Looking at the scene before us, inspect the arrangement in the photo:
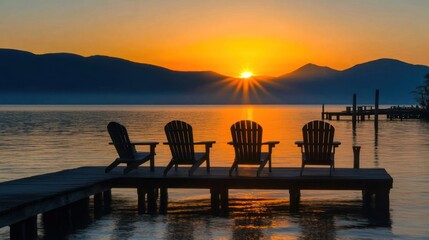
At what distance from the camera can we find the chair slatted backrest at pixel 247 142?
15828mm

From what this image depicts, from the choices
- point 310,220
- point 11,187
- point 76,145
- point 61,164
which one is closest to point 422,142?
point 76,145

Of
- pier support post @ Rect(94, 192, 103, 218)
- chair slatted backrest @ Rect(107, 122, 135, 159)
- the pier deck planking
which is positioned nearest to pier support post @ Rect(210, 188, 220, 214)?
the pier deck planking

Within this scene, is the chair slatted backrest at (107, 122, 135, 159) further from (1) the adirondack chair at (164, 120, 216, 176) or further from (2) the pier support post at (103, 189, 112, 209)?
(2) the pier support post at (103, 189, 112, 209)

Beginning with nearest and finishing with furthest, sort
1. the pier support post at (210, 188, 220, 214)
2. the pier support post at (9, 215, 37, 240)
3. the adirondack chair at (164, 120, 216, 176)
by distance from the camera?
the pier support post at (9, 215, 37, 240), the adirondack chair at (164, 120, 216, 176), the pier support post at (210, 188, 220, 214)

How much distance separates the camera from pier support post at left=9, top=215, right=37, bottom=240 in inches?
476

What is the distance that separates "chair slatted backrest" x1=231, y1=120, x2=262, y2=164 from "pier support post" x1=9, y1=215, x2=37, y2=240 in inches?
194

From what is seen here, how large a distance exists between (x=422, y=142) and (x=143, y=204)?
112ft

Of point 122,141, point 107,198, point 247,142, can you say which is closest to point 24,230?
point 122,141

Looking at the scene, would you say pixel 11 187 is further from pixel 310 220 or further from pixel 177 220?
pixel 310 220

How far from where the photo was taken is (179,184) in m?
16.0

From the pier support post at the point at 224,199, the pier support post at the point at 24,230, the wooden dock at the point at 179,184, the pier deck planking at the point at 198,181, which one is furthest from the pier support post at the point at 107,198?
the pier support post at the point at 24,230

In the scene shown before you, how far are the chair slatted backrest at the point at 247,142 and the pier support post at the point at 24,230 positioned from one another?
4.94m

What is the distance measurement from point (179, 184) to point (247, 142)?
1.72 meters

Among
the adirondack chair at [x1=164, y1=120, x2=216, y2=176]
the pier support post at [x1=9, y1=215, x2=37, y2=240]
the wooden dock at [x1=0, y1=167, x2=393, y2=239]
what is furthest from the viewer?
the adirondack chair at [x1=164, y1=120, x2=216, y2=176]
